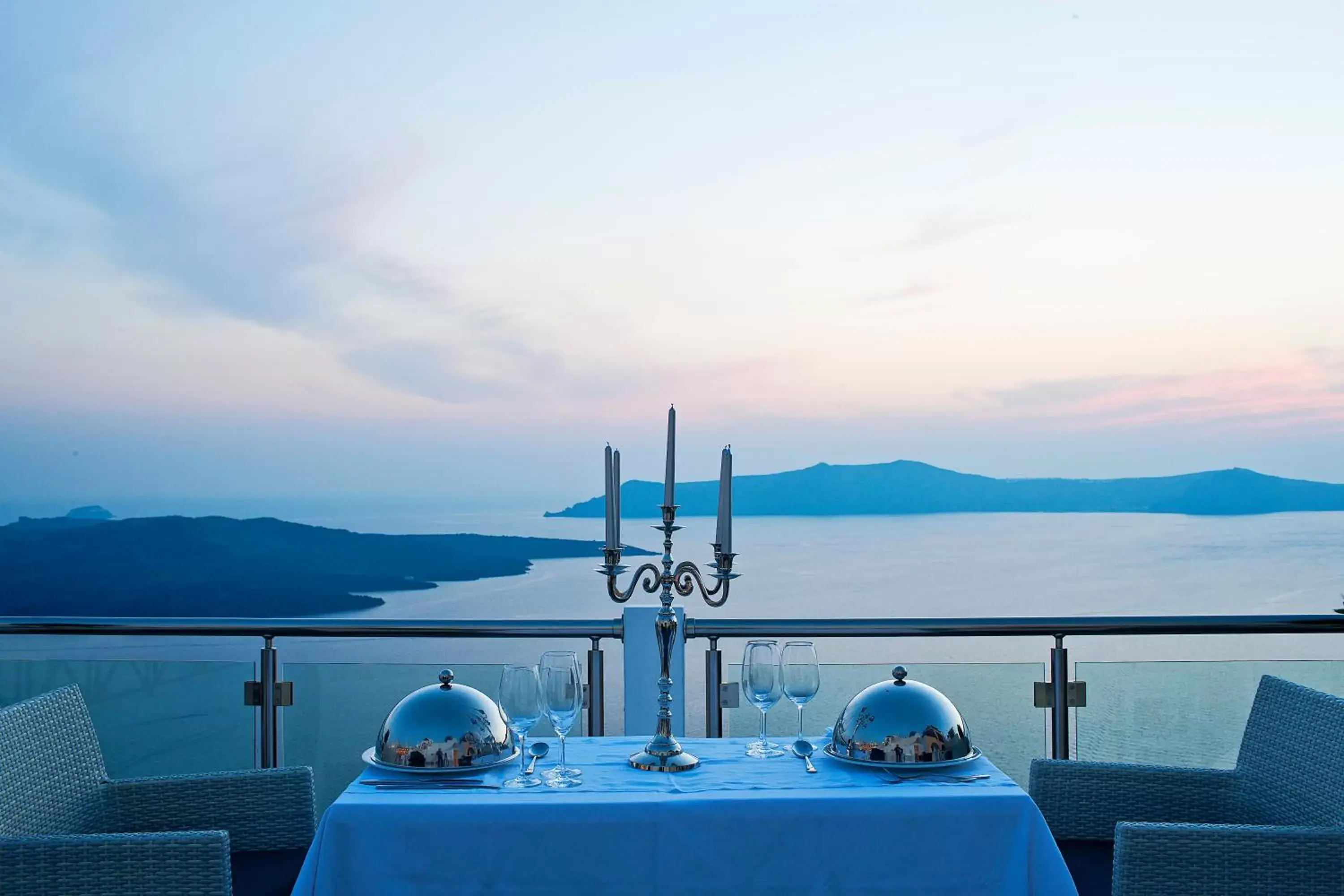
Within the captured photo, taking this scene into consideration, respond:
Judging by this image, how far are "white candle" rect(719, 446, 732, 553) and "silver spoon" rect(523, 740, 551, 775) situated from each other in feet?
1.85

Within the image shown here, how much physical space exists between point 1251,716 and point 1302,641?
128 centimetres

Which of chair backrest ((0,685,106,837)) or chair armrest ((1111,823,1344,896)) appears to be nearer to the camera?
chair armrest ((1111,823,1344,896))

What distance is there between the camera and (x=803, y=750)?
7.66 feet

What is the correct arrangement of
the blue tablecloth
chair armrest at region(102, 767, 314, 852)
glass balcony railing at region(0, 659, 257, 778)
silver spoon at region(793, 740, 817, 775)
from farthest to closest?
glass balcony railing at region(0, 659, 257, 778), chair armrest at region(102, 767, 314, 852), silver spoon at region(793, 740, 817, 775), the blue tablecloth

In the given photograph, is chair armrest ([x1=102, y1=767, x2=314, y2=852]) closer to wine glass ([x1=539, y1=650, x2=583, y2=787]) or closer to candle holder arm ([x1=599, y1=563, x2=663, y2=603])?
wine glass ([x1=539, y1=650, x2=583, y2=787])

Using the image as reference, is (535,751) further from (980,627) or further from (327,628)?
(980,627)

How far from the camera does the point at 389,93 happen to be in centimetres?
633

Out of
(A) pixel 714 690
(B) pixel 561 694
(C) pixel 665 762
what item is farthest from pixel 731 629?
(B) pixel 561 694

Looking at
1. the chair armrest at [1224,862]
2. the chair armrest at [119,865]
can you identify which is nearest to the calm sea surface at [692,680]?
the chair armrest at [1224,862]

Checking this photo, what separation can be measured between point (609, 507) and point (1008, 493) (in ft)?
21.6

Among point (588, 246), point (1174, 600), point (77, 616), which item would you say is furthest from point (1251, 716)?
point (1174, 600)

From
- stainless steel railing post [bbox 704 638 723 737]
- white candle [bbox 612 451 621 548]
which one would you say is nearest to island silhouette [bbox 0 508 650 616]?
stainless steel railing post [bbox 704 638 723 737]

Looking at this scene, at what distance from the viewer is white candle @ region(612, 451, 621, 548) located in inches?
90.0

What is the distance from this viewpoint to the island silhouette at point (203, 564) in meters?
10.4
